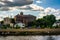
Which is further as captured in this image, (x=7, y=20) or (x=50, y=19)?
(x=50, y=19)

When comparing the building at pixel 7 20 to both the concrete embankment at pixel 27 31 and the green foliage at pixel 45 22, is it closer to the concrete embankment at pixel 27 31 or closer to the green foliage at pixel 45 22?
the concrete embankment at pixel 27 31

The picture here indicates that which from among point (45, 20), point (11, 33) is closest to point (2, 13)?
point (11, 33)

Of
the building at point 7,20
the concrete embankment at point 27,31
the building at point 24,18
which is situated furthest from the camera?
the concrete embankment at point 27,31

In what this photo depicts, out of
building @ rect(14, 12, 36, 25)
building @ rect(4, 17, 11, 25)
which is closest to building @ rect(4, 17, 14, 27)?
building @ rect(4, 17, 11, 25)

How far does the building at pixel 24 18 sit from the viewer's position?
36.8 feet

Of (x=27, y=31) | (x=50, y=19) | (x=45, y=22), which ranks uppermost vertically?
(x=50, y=19)

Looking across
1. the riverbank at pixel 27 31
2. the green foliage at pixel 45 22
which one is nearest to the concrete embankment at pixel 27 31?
the riverbank at pixel 27 31

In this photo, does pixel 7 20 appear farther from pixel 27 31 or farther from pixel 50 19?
pixel 50 19

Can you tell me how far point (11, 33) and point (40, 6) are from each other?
5.63ft

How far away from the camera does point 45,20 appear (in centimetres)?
1163

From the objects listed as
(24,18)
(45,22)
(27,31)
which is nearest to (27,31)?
(27,31)

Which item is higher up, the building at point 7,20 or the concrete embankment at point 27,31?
the building at point 7,20

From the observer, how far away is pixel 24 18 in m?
11.5

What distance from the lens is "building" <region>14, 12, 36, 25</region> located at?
36.8ft
